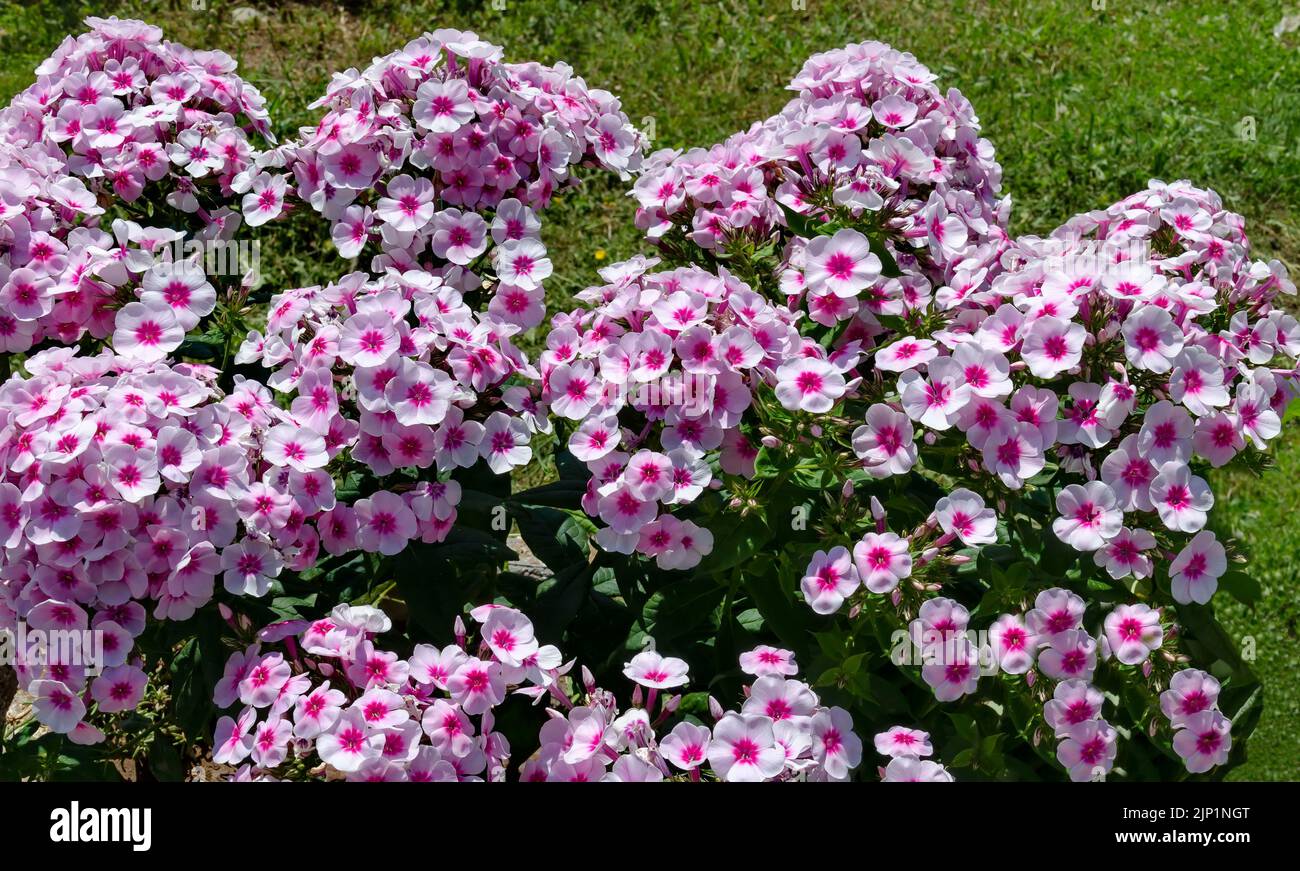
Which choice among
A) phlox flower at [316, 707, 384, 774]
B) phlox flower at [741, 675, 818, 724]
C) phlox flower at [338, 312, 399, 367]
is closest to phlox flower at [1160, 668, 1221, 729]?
phlox flower at [741, 675, 818, 724]

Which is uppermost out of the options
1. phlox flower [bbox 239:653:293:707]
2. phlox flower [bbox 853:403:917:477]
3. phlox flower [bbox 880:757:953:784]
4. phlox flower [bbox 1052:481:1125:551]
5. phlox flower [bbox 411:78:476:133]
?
phlox flower [bbox 411:78:476:133]

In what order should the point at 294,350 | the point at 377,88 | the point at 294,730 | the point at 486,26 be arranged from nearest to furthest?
the point at 294,730, the point at 294,350, the point at 377,88, the point at 486,26

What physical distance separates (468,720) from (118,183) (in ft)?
4.89

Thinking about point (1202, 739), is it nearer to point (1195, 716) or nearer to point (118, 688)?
point (1195, 716)

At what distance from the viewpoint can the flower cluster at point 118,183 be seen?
106 inches

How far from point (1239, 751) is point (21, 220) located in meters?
2.88

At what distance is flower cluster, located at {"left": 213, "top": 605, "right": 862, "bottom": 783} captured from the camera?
226cm

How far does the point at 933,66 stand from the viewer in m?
6.52

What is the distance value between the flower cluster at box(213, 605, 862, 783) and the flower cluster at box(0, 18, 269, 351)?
694 mm

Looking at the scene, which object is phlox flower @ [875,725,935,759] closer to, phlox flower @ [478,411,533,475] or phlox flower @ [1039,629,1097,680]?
phlox flower @ [1039,629,1097,680]

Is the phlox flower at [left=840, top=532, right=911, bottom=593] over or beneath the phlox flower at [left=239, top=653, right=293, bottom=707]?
over

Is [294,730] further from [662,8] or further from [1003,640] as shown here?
[662,8]

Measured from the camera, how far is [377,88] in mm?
2949
